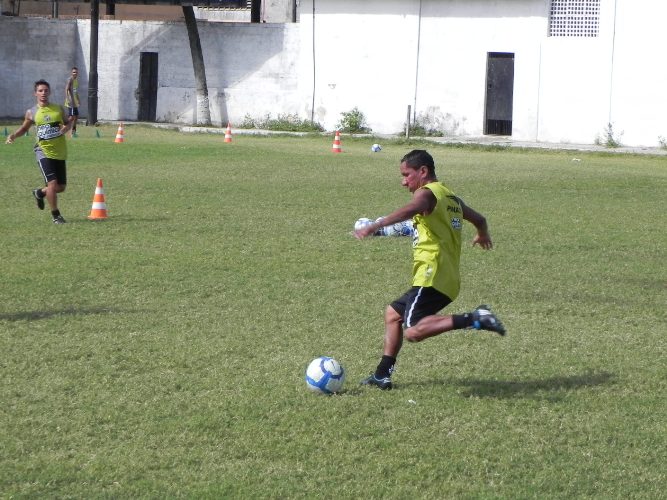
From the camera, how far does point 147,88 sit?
41656 millimetres

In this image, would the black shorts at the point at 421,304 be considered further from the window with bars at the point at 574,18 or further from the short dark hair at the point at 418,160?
the window with bars at the point at 574,18

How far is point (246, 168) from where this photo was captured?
76.4 ft

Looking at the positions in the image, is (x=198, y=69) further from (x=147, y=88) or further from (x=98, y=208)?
(x=98, y=208)

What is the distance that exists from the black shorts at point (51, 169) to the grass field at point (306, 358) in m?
0.68

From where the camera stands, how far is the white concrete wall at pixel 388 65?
3472cm

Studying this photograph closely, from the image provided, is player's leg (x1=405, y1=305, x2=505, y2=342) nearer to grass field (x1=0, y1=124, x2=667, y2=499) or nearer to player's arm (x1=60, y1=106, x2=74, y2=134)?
grass field (x1=0, y1=124, x2=667, y2=499)

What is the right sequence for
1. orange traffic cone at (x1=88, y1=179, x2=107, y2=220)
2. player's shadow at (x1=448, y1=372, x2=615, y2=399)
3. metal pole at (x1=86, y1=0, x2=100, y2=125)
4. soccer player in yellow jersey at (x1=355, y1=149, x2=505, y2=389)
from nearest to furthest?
soccer player in yellow jersey at (x1=355, y1=149, x2=505, y2=389) < player's shadow at (x1=448, y1=372, x2=615, y2=399) < orange traffic cone at (x1=88, y1=179, x2=107, y2=220) < metal pole at (x1=86, y1=0, x2=100, y2=125)

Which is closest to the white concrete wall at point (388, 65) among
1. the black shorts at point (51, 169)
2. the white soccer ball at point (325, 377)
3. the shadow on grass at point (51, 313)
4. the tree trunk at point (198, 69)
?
the tree trunk at point (198, 69)

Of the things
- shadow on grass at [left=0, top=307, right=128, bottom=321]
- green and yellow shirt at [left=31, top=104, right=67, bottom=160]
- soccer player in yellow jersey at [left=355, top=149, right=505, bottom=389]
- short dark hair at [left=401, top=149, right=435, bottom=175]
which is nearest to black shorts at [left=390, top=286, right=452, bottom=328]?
soccer player in yellow jersey at [left=355, top=149, right=505, bottom=389]

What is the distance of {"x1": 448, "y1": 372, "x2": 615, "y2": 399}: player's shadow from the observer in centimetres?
738

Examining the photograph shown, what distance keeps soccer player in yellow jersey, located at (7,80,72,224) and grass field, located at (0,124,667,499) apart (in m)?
0.55

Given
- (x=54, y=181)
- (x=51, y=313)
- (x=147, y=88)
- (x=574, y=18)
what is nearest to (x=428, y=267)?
(x=51, y=313)

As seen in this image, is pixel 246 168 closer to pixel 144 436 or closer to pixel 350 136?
pixel 350 136

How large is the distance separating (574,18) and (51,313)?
2856 cm
